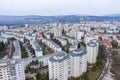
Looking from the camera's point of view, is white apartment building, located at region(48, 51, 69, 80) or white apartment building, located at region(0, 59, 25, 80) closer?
white apartment building, located at region(0, 59, 25, 80)

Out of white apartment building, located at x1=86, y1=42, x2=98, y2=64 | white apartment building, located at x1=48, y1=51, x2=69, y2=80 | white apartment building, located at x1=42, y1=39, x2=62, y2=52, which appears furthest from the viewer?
white apartment building, located at x1=42, y1=39, x2=62, y2=52

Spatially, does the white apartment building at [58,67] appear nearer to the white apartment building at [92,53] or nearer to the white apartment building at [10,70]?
the white apartment building at [10,70]

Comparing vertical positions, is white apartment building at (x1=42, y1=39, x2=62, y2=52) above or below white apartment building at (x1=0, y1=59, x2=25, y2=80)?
below

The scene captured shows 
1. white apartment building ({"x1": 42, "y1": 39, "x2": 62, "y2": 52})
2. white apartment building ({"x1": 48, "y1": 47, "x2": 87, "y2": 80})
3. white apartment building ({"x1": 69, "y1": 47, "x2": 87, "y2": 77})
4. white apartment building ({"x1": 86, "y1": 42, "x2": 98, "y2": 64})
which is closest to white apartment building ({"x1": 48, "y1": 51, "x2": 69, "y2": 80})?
white apartment building ({"x1": 48, "y1": 47, "x2": 87, "y2": 80})

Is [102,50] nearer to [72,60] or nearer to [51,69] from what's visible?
[72,60]

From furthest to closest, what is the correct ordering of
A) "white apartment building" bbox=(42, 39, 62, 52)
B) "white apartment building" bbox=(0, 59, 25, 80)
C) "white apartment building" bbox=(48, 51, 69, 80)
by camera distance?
"white apartment building" bbox=(42, 39, 62, 52) < "white apartment building" bbox=(48, 51, 69, 80) < "white apartment building" bbox=(0, 59, 25, 80)

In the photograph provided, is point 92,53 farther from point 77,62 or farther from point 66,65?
point 66,65

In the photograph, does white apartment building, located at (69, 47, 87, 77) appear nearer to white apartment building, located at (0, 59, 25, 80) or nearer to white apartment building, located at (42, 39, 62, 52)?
white apartment building, located at (0, 59, 25, 80)

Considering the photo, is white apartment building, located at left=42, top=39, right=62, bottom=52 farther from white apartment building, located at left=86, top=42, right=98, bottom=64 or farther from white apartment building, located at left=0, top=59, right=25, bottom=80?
white apartment building, located at left=0, top=59, right=25, bottom=80

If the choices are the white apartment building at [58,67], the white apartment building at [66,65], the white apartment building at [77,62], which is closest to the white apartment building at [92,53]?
the white apartment building at [66,65]

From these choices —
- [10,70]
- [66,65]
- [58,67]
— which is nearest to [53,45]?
[66,65]
